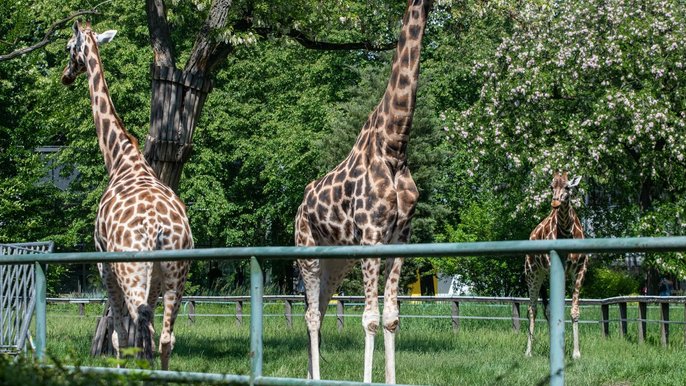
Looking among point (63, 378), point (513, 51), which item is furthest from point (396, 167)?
point (513, 51)

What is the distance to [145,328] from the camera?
9.80 meters

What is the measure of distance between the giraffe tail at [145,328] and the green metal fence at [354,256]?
2676 mm

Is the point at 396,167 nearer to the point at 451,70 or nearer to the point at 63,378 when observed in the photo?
the point at 63,378

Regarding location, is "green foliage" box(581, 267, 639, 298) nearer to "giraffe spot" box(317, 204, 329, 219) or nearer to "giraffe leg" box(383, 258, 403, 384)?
"giraffe spot" box(317, 204, 329, 219)

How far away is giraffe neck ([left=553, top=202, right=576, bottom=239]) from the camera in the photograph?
1644cm

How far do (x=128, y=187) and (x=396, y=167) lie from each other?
8.35 ft

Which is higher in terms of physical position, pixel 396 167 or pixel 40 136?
pixel 40 136

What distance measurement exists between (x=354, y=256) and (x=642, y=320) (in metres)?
11.0

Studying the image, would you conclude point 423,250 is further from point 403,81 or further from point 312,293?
point 312,293

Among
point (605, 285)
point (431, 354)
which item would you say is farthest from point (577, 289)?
point (605, 285)

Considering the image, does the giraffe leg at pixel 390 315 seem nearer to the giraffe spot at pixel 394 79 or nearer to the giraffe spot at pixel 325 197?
the giraffe spot at pixel 325 197

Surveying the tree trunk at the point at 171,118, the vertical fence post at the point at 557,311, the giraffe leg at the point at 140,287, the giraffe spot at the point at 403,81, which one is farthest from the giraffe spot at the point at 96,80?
the vertical fence post at the point at 557,311

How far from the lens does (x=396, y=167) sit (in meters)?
10.2

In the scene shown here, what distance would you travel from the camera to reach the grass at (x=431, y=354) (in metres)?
9.65
